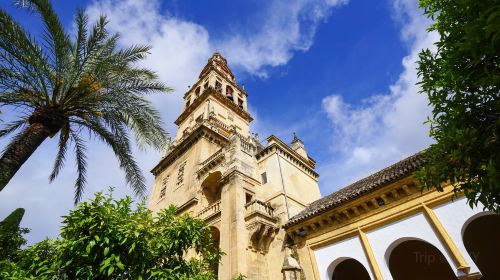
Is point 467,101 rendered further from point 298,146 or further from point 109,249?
point 298,146

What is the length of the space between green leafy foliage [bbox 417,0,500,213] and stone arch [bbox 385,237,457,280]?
10.4m

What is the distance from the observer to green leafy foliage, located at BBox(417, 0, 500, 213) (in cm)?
446

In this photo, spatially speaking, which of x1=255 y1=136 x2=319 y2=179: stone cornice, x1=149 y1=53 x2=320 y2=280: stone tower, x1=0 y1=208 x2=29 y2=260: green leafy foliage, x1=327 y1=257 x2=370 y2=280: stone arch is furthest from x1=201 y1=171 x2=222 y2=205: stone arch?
x1=0 y1=208 x2=29 y2=260: green leafy foliage

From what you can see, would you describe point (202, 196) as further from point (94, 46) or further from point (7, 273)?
point (7, 273)

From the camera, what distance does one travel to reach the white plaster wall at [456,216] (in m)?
10.2

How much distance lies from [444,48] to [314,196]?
50.8 ft

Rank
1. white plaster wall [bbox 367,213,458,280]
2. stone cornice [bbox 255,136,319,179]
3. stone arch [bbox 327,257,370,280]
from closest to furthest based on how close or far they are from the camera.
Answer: white plaster wall [bbox 367,213,458,280]
stone arch [bbox 327,257,370,280]
stone cornice [bbox 255,136,319,179]

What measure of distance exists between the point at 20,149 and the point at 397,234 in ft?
44.4

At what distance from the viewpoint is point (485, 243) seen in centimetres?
1383

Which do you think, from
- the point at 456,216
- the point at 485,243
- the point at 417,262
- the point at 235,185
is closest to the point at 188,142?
the point at 235,185

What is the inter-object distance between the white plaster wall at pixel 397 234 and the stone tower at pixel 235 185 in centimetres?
441

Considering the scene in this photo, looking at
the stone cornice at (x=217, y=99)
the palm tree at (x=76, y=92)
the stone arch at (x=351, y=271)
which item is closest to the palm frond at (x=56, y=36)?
the palm tree at (x=76, y=92)

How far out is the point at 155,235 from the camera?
7570mm

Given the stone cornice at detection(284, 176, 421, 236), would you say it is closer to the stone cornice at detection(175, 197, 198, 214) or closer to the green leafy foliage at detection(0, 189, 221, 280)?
the stone cornice at detection(175, 197, 198, 214)
